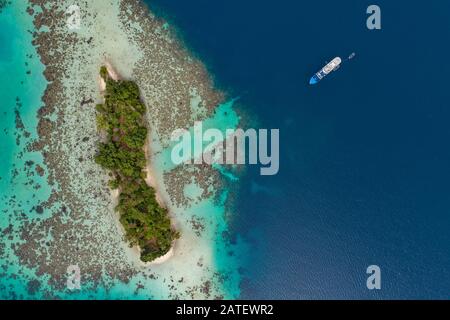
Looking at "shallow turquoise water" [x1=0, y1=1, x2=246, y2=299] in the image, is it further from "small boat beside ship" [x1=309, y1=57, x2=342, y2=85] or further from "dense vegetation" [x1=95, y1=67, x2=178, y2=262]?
"small boat beside ship" [x1=309, y1=57, x2=342, y2=85]

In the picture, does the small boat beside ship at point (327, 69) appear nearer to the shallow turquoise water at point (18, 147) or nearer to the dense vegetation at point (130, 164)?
the dense vegetation at point (130, 164)

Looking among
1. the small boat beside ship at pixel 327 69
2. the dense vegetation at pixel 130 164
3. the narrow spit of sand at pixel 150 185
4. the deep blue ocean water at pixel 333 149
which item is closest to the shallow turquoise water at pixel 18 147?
the narrow spit of sand at pixel 150 185

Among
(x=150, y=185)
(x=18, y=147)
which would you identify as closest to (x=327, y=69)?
(x=150, y=185)

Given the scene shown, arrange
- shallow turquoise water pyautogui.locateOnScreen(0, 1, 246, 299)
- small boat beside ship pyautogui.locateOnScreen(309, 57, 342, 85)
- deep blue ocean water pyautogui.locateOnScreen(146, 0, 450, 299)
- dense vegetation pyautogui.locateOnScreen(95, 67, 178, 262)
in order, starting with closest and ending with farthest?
dense vegetation pyautogui.locateOnScreen(95, 67, 178, 262) < shallow turquoise water pyautogui.locateOnScreen(0, 1, 246, 299) < small boat beside ship pyautogui.locateOnScreen(309, 57, 342, 85) < deep blue ocean water pyautogui.locateOnScreen(146, 0, 450, 299)

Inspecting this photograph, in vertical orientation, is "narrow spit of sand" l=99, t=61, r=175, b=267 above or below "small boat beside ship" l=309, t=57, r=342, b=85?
below

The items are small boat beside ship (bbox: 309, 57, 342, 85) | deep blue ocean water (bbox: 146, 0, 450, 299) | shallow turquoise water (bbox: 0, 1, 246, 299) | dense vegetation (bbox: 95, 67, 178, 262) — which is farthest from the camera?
deep blue ocean water (bbox: 146, 0, 450, 299)

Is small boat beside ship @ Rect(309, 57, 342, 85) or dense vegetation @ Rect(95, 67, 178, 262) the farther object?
small boat beside ship @ Rect(309, 57, 342, 85)

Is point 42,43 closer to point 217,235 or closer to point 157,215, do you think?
point 157,215

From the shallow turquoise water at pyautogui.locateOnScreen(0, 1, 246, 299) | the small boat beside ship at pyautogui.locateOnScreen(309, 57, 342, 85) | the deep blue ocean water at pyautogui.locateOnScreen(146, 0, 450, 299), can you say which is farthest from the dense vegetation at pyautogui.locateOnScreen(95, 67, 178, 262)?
the small boat beside ship at pyautogui.locateOnScreen(309, 57, 342, 85)
